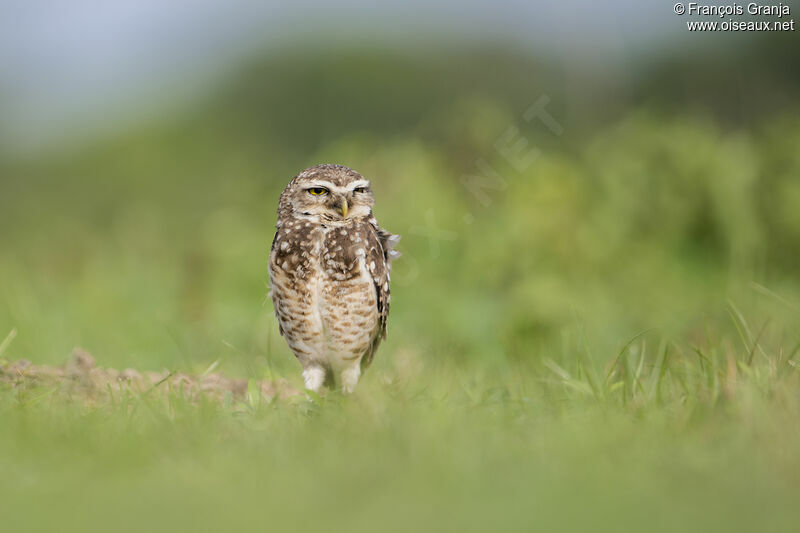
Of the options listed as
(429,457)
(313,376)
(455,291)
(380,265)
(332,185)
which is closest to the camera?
(429,457)

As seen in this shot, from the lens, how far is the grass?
2428 millimetres

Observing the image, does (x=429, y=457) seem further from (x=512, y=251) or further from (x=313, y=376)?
(x=512, y=251)

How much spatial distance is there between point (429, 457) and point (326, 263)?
1.34 metres

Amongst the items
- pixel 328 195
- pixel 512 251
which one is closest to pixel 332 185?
pixel 328 195

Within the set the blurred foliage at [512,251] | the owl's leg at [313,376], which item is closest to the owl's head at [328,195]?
the owl's leg at [313,376]

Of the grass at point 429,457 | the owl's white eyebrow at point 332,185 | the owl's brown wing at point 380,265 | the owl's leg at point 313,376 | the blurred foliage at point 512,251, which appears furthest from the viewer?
the blurred foliage at point 512,251

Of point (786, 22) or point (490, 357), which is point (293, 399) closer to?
point (490, 357)

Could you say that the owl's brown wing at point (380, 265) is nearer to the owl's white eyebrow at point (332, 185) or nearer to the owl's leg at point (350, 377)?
the owl's leg at point (350, 377)

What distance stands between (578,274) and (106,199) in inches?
323

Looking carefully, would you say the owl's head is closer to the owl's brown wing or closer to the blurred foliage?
the owl's brown wing

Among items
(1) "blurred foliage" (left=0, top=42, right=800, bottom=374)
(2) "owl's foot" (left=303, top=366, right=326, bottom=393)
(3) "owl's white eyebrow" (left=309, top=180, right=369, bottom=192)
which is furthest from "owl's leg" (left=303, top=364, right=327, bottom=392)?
(3) "owl's white eyebrow" (left=309, top=180, right=369, bottom=192)

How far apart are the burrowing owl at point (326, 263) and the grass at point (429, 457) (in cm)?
32

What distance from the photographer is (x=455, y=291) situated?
6.62 meters

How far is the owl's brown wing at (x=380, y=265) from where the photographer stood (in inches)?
161
